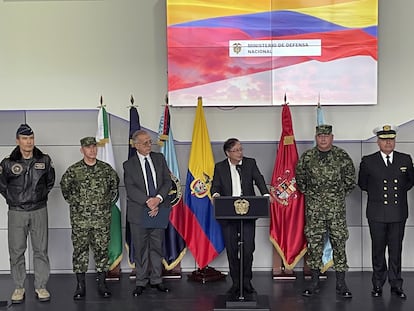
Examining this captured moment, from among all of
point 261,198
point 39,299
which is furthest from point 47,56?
point 261,198

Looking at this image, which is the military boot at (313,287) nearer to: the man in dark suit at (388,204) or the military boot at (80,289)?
the man in dark suit at (388,204)

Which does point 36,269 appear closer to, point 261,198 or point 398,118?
point 261,198

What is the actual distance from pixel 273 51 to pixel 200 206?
1768 millimetres

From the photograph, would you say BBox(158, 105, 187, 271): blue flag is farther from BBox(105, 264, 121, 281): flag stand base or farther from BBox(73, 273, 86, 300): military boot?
BBox(73, 273, 86, 300): military boot

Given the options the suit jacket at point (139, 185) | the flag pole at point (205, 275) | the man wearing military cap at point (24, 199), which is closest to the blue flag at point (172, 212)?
the flag pole at point (205, 275)

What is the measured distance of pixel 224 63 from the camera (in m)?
5.89

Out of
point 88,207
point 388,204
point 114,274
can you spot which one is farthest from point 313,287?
point 88,207

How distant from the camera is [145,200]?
502 cm

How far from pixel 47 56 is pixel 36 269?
230 cm

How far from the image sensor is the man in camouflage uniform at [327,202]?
5.05 meters

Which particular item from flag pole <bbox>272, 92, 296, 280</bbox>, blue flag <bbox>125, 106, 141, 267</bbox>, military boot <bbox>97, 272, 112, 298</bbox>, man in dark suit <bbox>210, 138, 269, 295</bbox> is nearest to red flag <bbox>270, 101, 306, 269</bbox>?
flag pole <bbox>272, 92, 296, 280</bbox>

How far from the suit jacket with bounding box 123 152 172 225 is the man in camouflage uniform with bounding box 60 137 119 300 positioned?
228 mm

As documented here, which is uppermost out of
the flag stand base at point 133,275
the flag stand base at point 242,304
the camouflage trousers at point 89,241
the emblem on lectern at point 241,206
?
the emblem on lectern at point 241,206

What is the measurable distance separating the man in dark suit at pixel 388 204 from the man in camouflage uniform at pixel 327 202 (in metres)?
0.24
